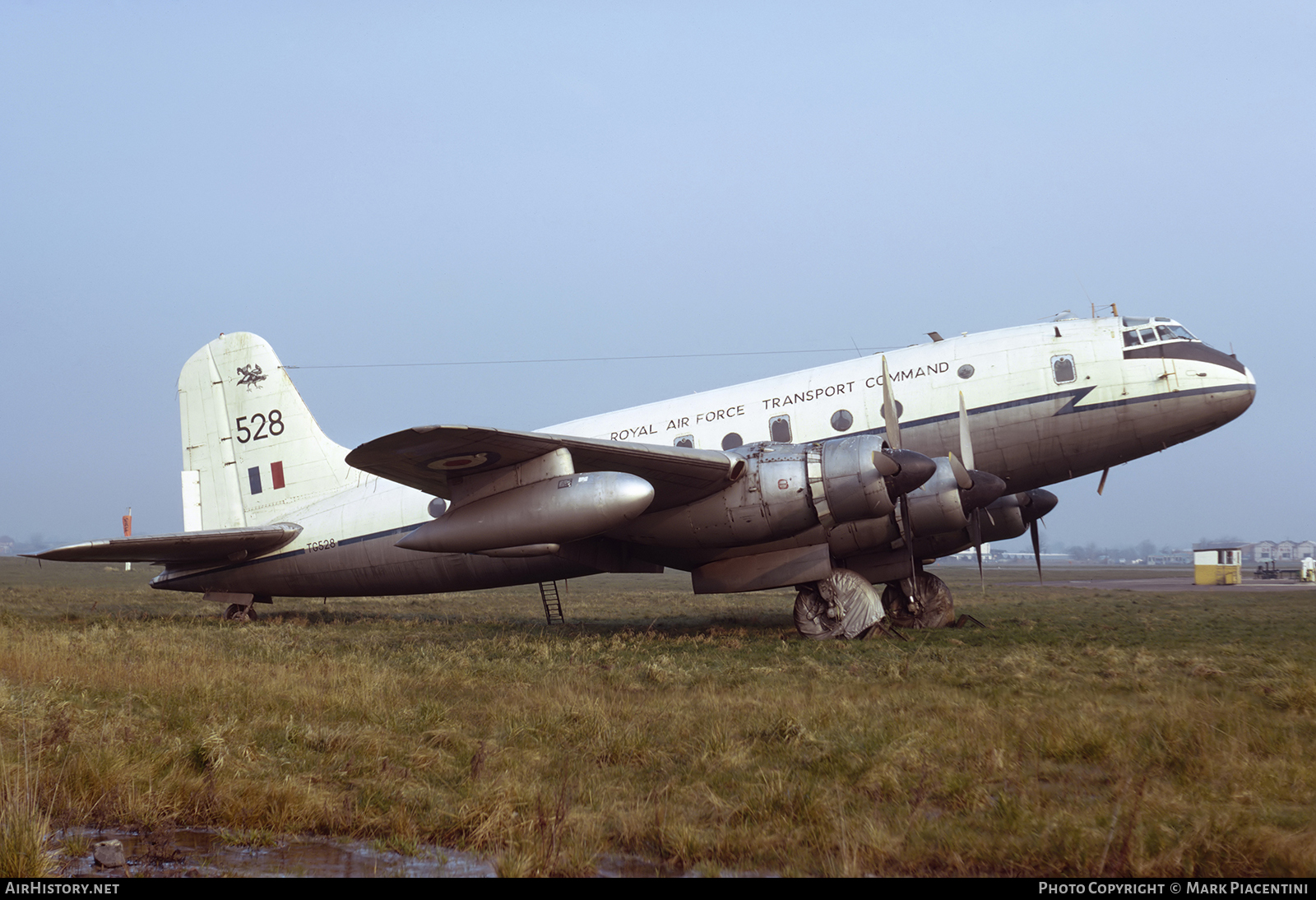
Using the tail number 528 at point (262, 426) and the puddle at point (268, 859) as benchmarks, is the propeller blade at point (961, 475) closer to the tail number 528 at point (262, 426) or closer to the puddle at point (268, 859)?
the puddle at point (268, 859)

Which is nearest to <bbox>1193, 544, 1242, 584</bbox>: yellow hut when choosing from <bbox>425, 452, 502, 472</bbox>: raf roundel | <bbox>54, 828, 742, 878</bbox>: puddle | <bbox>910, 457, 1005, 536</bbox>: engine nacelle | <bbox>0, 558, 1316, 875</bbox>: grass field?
<bbox>910, 457, 1005, 536</bbox>: engine nacelle

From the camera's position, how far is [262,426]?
65.1 feet

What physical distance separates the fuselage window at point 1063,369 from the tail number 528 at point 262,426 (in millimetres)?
16173

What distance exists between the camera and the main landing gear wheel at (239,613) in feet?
62.9

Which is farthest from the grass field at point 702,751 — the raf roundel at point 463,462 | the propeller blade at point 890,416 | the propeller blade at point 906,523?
the propeller blade at point 890,416

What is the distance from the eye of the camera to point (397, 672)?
1134 cm

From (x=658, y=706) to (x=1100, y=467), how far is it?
A: 36.5ft

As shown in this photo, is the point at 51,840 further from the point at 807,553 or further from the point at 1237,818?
the point at 807,553

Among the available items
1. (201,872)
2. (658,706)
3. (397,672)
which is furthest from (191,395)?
(201,872)

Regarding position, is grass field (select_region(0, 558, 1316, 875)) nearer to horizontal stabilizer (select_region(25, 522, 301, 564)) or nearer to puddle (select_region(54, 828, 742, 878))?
puddle (select_region(54, 828, 742, 878))

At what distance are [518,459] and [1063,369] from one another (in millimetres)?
9712

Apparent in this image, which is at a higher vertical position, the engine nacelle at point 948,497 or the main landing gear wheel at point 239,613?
the engine nacelle at point 948,497

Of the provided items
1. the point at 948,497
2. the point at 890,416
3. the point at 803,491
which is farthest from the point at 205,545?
the point at 948,497

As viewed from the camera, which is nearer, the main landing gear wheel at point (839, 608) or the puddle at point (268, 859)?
the puddle at point (268, 859)
